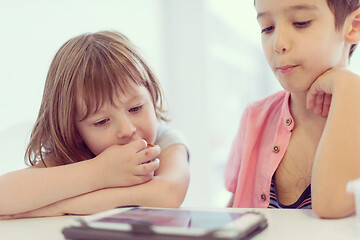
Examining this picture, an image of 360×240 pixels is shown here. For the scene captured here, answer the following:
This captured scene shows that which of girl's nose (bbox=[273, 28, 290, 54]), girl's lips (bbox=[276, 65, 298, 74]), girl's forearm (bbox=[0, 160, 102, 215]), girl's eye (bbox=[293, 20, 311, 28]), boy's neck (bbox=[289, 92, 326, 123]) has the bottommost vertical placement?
girl's forearm (bbox=[0, 160, 102, 215])

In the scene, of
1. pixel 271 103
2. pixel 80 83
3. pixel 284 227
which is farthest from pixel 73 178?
pixel 271 103

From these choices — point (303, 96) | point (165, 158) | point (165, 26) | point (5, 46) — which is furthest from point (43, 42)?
point (165, 26)

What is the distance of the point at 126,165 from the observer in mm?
727

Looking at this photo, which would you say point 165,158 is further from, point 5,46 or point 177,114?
point 177,114

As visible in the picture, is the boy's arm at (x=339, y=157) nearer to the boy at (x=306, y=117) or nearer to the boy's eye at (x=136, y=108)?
the boy at (x=306, y=117)

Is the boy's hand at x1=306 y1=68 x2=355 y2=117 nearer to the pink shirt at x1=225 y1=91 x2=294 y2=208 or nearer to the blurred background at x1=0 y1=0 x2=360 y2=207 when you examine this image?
the pink shirt at x1=225 y1=91 x2=294 y2=208

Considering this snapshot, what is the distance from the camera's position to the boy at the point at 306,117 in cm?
63

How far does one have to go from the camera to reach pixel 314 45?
Answer: 28.1 inches

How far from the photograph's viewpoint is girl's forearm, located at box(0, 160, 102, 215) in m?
0.69

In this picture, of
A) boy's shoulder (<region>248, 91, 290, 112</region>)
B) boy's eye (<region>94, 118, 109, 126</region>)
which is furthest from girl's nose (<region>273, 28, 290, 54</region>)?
boy's eye (<region>94, 118, 109, 126</region>)

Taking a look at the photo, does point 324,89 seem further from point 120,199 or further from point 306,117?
point 120,199

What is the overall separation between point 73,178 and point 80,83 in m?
0.18

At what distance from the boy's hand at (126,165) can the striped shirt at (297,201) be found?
251mm

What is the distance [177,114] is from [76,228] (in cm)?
151
